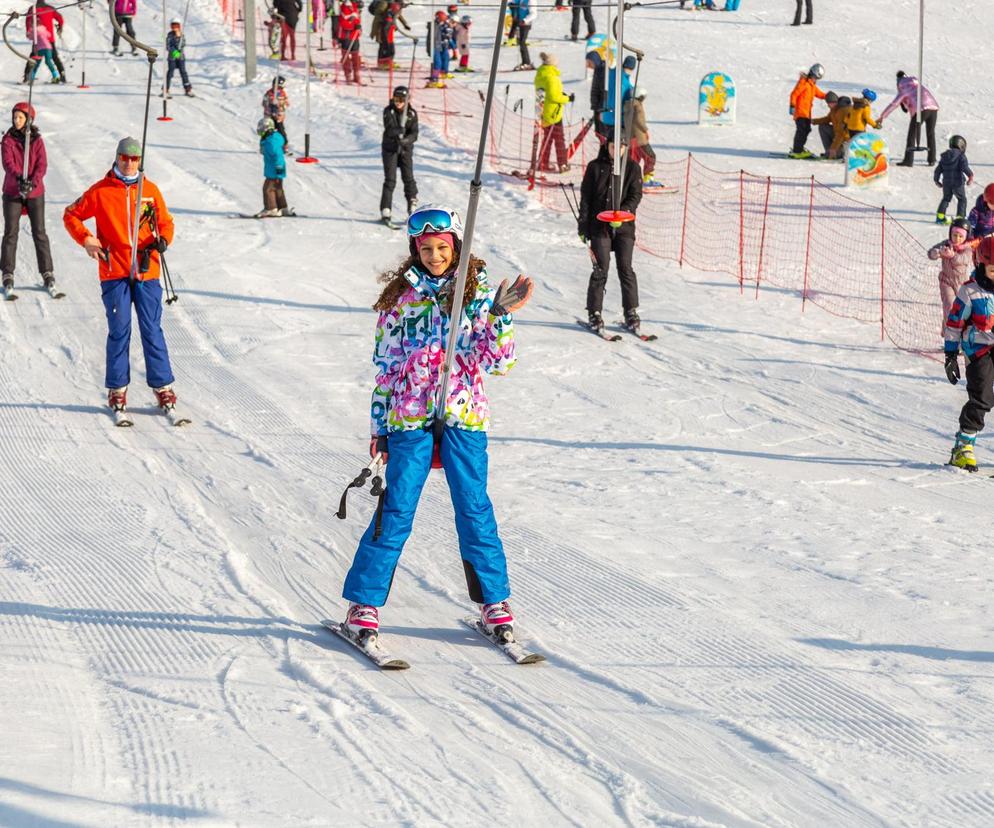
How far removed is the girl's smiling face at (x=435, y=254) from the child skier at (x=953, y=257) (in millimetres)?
6965

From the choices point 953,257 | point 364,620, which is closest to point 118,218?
point 364,620

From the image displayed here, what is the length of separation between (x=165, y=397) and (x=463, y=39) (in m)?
17.3

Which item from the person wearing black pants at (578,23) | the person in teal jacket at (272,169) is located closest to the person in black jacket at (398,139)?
the person in teal jacket at (272,169)

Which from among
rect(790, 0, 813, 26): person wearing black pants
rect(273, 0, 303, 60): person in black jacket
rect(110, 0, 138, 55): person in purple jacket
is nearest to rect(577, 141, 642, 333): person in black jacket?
rect(273, 0, 303, 60): person in black jacket

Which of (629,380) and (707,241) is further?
(707,241)

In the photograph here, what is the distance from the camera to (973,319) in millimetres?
8492

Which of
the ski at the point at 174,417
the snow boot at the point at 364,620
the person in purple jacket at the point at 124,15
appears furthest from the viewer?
the person in purple jacket at the point at 124,15

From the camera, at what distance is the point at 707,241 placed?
15.5 metres

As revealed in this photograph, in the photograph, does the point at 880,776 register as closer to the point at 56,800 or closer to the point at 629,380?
the point at 56,800

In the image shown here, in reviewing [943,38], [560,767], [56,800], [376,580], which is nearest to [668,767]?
[560,767]

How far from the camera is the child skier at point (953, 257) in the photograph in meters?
11.2

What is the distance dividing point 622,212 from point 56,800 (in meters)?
7.68

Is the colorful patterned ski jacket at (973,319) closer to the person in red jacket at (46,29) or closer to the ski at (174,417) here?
the ski at (174,417)

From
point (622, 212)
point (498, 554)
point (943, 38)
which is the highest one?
point (943, 38)
